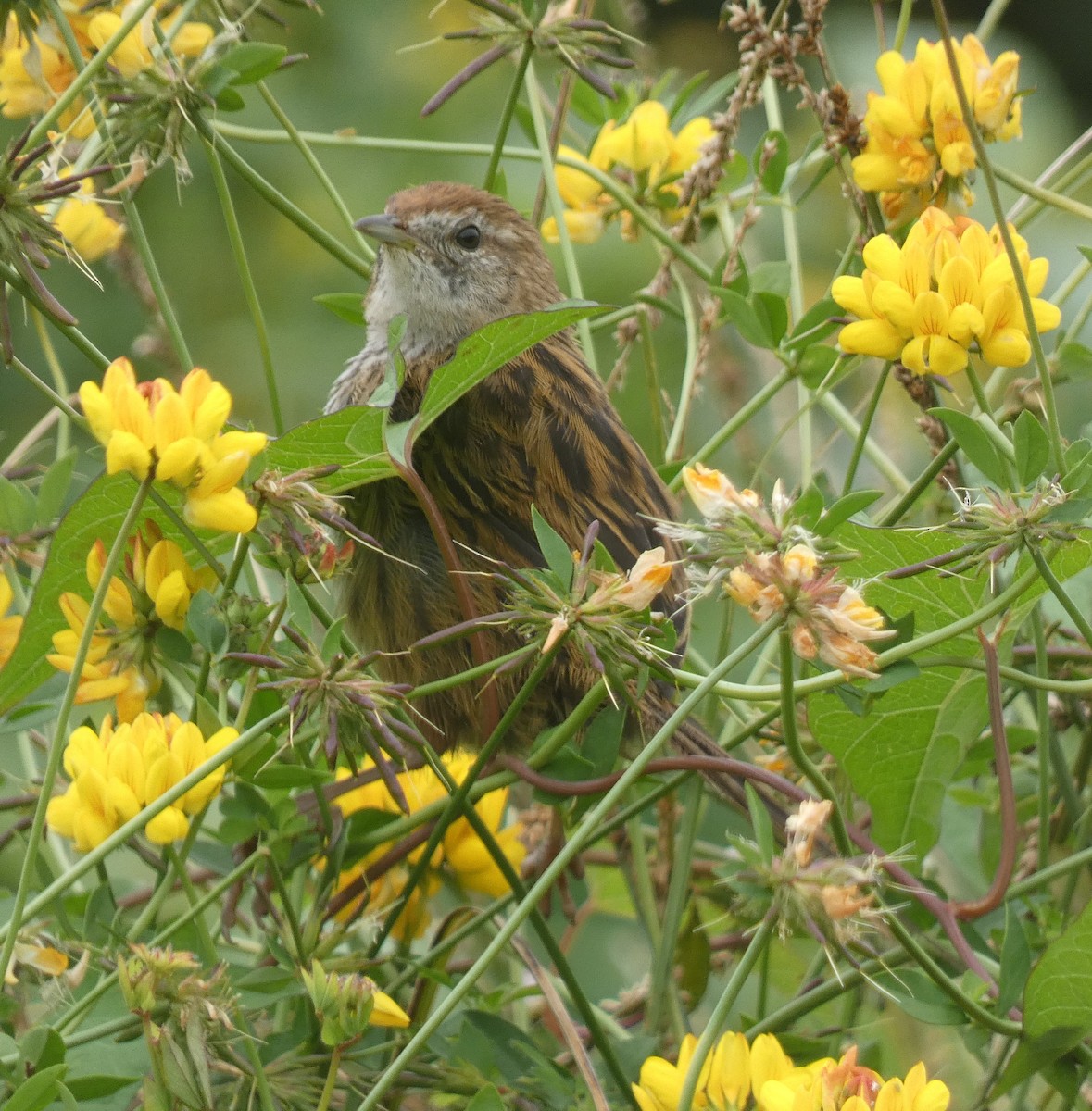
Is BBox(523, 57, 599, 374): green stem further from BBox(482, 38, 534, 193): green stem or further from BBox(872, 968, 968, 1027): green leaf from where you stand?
BBox(872, 968, 968, 1027): green leaf

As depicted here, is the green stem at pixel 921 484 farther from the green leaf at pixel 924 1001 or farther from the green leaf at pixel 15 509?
the green leaf at pixel 15 509

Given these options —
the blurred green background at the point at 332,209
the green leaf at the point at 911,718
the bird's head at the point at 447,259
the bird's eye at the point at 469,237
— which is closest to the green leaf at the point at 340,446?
the green leaf at the point at 911,718

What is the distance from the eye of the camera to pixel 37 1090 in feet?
3.38

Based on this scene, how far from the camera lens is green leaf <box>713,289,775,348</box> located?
5.22 feet

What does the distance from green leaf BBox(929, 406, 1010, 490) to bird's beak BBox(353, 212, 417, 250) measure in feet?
3.99

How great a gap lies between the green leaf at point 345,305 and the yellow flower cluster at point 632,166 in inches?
10.8

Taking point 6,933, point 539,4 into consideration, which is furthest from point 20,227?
point 539,4

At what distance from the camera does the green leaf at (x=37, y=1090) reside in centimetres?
103

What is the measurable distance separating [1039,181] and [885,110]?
1.08 ft

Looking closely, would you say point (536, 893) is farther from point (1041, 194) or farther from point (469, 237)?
point (469, 237)

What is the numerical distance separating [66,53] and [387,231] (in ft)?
2.41

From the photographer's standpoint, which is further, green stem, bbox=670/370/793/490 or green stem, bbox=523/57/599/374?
green stem, bbox=523/57/599/374

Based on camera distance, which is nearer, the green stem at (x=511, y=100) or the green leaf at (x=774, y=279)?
the green stem at (x=511, y=100)

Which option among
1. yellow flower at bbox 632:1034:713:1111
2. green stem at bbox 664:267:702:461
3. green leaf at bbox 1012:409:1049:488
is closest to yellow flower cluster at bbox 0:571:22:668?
yellow flower at bbox 632:1034:713:1111
